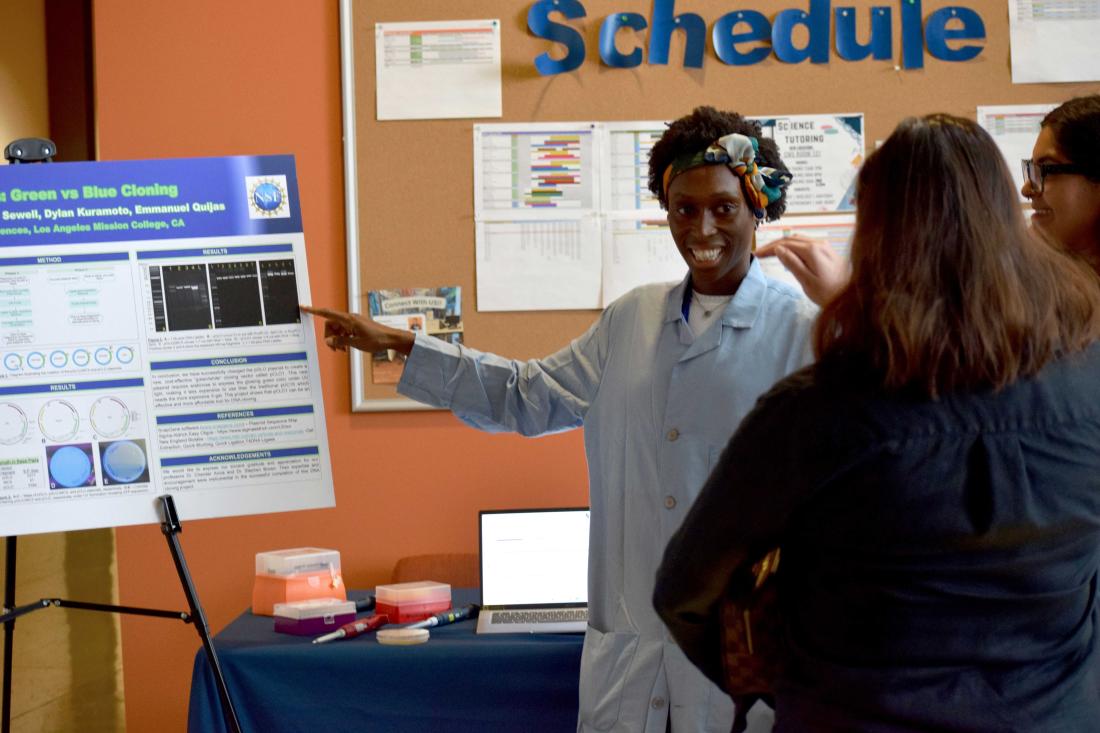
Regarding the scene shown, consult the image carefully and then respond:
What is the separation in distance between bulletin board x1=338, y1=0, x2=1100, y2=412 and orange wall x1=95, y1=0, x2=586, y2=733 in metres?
0.09

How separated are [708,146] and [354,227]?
146 cm

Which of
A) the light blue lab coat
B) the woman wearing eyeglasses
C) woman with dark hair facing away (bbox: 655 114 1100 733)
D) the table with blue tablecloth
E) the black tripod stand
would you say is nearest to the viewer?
woman with dark hair facing away (bbox: 655 114 1100 733)

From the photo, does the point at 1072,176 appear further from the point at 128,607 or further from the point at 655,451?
the point at 128,607

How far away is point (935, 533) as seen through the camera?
41.8 inches

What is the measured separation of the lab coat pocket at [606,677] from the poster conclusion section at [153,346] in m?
0.70

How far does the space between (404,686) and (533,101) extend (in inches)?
66.2

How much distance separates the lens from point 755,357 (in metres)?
1.94

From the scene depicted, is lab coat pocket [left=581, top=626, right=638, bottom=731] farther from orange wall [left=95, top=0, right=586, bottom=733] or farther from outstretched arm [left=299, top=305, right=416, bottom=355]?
orange wall [left=95, top=0, right=586, bottom=733]

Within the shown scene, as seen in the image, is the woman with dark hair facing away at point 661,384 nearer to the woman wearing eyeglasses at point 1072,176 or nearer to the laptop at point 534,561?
the woman wearing eyeglasses at point 1072,176

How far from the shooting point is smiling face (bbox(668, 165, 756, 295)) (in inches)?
79.3

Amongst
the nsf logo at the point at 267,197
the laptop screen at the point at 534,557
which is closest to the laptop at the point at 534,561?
the laptop screen at the point at 534,557

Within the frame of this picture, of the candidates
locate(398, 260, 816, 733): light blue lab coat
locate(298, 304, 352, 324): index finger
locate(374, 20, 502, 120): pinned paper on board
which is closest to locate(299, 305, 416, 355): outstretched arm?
locate(298, 304, 352, 324): index finger

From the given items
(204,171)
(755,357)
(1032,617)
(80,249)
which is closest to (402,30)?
(204,171)

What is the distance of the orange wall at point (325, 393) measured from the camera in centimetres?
325
